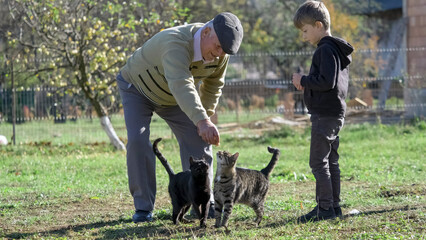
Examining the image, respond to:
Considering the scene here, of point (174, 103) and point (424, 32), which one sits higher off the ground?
point (424, 32)

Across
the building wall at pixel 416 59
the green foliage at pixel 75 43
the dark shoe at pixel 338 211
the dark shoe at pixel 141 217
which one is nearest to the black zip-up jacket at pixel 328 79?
the dark shoe at pixel 338 211

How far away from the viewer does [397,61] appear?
20.4 metres

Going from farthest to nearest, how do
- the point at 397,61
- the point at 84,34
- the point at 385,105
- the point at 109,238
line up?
A: the point at 397,61, the point at 385,105, the point at 84,34, the point at 109,238

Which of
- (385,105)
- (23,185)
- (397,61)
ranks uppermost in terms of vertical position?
(397,61)

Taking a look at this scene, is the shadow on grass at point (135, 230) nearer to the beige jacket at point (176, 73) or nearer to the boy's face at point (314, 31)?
the beige jacket at point (176, 73)

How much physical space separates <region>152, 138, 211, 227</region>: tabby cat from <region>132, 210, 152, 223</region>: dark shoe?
30 cm

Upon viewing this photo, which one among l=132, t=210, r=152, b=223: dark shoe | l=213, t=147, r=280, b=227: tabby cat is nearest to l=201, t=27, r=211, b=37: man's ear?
l=213, t=147, r=280, b=227: tabby cat

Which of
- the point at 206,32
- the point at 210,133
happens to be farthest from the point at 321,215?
the point at 206,32

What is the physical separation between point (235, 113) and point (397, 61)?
22.7ft

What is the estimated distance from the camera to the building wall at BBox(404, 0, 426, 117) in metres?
16.1

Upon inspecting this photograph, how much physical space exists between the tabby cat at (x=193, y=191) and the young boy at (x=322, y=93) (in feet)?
2.98

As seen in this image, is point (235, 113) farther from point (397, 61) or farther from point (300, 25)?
point (300, 25)

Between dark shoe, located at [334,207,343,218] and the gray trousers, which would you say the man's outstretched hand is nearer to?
the gray trousers

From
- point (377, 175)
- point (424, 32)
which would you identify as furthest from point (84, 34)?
point (424, 32)
